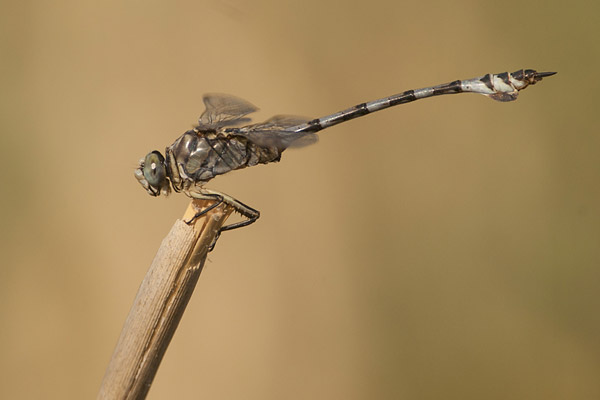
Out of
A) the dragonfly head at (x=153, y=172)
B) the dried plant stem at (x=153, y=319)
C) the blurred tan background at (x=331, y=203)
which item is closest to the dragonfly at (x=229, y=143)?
the dragonfly head at (x=153, y=172)

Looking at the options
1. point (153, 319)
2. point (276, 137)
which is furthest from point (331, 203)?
point (153, 319)

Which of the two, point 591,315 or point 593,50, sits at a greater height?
point 593,50

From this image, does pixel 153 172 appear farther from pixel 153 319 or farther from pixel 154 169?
pixel 153 319

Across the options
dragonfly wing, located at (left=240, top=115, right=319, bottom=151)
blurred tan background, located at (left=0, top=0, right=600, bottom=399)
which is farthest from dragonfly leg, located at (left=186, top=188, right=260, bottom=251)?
blurred tan background, located at (left=0, top=0, right=600, bottom=399)

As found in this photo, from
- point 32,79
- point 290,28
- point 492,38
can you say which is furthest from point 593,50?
point 32,79

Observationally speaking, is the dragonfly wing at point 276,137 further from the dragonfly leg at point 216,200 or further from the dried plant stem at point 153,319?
the dried plant stem at point 153,319

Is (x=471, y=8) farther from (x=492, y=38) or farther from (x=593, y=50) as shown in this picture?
(x=593, y=50)
